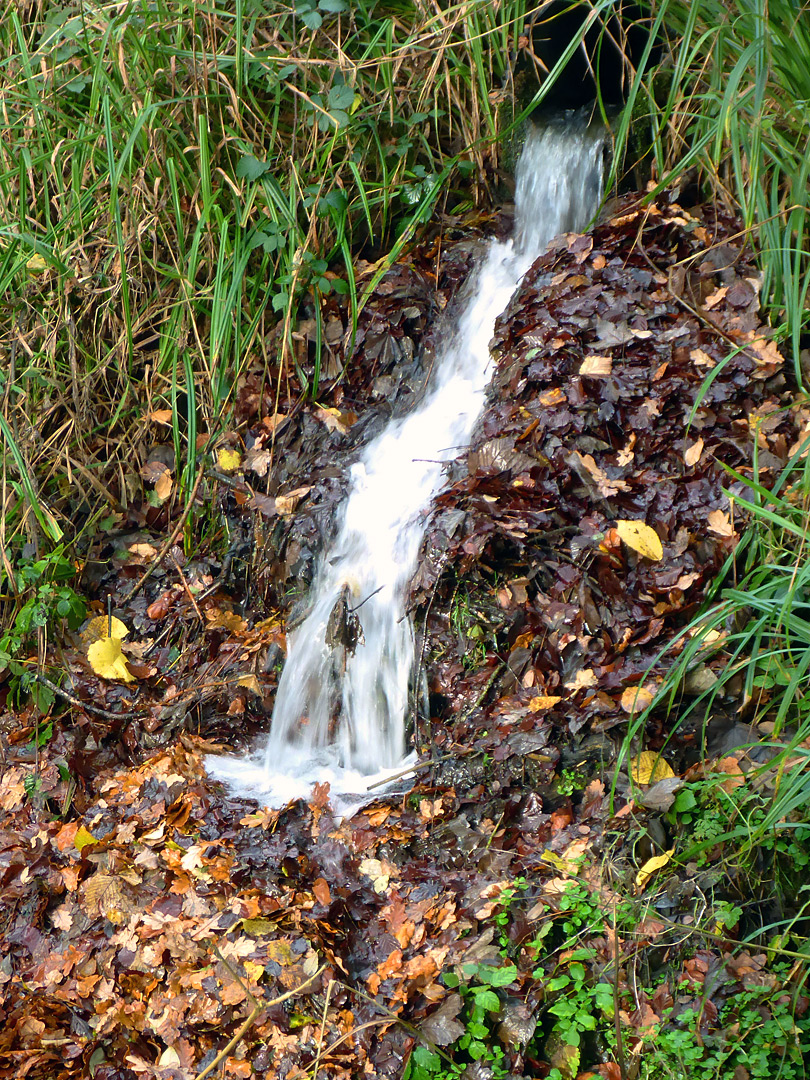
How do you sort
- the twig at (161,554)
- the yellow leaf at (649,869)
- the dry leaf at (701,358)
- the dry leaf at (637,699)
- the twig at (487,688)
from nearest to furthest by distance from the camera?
the yellow leaf at (649,869) < the dry leaf at (637,699) < the twig at (487,688) < the dry leaf at (701,358) < the twig at (161,554)

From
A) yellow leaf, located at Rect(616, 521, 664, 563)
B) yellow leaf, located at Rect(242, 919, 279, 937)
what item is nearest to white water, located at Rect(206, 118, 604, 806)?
yellow leaf, located at Rect(242, 919, 279, 937)

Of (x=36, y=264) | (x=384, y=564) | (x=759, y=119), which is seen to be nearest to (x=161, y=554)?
(x=384, y=564)

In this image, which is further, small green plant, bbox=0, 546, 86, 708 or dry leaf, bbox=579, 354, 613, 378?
small green plant, bbox=0, 546, 86, 708

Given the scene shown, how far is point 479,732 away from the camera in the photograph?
9.46 feet

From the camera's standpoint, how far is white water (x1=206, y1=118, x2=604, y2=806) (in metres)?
3.17

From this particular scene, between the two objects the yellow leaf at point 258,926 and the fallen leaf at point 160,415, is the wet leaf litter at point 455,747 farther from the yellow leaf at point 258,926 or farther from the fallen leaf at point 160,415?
the fallen leaf at point 160,415

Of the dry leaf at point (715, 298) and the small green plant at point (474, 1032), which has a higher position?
the dry leaf at point (715, 298)

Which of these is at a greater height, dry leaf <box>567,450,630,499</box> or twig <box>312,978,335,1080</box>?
dry leaf <box>567,450,630,499</box>

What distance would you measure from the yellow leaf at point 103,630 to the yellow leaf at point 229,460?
0.80m

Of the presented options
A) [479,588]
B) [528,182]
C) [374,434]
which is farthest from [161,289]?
[479,588]

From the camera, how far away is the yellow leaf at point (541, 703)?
9.12 feet

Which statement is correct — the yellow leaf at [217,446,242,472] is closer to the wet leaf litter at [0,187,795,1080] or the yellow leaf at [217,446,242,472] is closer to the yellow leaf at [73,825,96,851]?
the wet leaf litter at [0,187,795,1080]

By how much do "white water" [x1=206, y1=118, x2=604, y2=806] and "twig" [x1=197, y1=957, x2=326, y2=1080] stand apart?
0.75m

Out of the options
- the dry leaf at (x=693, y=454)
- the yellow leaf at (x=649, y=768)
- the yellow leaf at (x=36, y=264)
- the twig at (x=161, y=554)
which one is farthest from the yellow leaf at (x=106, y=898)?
the yellow leaf at (x=36, y=264)
